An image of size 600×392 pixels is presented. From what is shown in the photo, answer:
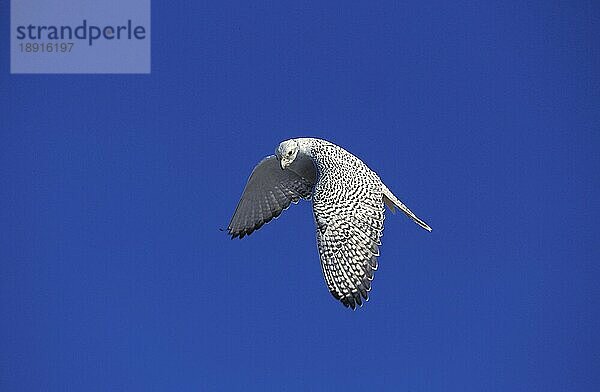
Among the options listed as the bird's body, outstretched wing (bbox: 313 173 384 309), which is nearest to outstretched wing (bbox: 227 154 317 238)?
the bird's body

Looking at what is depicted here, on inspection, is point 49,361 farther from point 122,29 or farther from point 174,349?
point 122,29

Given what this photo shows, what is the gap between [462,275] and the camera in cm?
179

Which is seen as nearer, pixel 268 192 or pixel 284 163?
pixel 284 163

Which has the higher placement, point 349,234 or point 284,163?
point 284,163

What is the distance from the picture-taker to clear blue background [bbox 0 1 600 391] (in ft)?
5.81

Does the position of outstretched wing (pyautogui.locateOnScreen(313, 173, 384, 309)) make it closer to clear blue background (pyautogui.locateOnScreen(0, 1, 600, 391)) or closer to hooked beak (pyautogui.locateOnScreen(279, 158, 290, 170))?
hooked beak (pyautogui.locateOnScreen(279, 158, 290, 170))

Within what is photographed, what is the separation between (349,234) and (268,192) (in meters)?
0.24

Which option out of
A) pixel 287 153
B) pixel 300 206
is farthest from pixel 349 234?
pixel 300 206

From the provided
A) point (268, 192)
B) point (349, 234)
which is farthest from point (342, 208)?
point (268, 192)

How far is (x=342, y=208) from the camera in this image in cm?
129

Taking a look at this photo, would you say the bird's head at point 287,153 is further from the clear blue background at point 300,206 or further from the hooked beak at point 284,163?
the clear blue background at point 300,206

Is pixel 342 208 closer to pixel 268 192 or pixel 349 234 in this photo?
pixel 349 234

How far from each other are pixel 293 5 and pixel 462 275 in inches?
23.6

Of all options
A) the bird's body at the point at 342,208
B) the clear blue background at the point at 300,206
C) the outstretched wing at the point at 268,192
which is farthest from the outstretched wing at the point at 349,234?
the clear blue background at the point at 300,206
